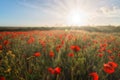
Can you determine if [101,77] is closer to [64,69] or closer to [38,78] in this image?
[64,69]

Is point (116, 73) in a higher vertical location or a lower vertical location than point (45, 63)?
lower

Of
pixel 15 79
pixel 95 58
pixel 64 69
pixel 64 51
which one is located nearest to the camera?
pixel 15 79

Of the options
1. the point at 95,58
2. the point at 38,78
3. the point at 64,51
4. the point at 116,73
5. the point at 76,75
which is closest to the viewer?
the point at 38,78

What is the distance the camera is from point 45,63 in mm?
2576

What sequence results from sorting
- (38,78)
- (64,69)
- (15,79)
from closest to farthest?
(15,79), (38,78), (64,69)

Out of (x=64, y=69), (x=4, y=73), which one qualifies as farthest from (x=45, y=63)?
(x=4, y=73)

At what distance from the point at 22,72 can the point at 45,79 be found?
0.49m

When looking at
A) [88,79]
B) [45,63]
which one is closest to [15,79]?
[45,63]

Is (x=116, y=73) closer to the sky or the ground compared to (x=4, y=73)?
closer to the ground

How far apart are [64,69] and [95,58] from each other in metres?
0.95

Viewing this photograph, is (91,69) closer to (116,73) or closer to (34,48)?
(116,73)

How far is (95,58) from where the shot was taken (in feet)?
10.4

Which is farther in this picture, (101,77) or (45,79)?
(101,77)

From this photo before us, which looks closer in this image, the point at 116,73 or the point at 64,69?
the point at 64,69
